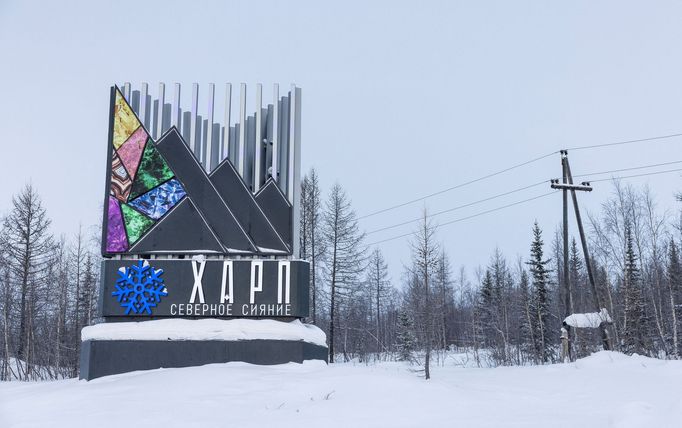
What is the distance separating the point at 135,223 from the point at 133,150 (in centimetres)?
221

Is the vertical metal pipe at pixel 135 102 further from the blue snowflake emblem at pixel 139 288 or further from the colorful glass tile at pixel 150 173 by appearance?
the blue snowflake emblem at pixel 139 288

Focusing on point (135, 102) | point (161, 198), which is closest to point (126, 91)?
point (135, 102)

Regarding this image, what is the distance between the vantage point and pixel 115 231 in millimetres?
18672

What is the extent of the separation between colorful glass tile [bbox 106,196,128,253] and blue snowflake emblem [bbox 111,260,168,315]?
693mm

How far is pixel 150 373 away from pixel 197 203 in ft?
16.8

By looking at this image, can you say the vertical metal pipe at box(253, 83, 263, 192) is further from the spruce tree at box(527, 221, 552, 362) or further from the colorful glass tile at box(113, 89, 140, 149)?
the spruce tree at box(527, 221, 552, 362)

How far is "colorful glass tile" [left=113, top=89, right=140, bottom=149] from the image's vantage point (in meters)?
19.2

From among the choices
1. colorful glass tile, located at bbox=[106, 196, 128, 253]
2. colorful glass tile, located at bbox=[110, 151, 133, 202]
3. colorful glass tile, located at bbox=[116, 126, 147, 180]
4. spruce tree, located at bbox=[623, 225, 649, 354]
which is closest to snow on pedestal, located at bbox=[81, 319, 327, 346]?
colorful glass tile, located at bbox=[106, 196, 128, 253]

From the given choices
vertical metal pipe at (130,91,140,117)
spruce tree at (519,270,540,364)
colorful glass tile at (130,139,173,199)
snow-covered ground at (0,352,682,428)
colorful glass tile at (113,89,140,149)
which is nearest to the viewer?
snow-covered ground at (0,352,682,428)

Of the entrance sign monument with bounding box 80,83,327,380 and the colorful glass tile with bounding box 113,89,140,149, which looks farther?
the colorful glass tile with bounding box 113,89,140,149

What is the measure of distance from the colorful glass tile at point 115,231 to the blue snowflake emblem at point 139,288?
27.3 inches

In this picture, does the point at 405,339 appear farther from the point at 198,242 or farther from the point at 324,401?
the point at 324,401

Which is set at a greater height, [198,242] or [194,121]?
[194,121]

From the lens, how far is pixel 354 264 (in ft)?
136
